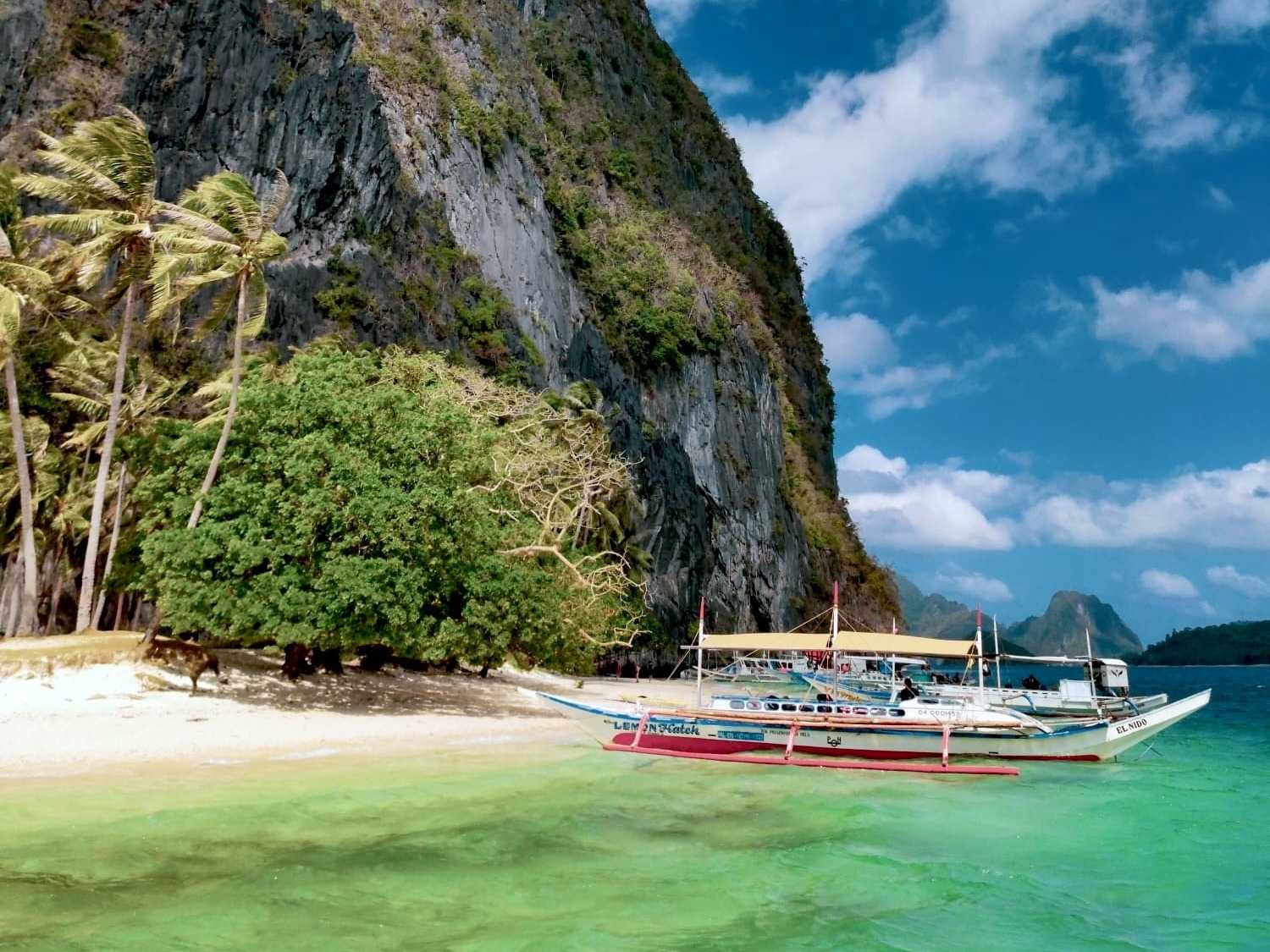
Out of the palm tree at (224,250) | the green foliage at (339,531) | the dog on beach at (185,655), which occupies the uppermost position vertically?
the palm tree at (224,250)

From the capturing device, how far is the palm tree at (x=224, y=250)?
971 inches

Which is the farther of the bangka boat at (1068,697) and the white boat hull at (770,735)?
the bangka boat at (1068,697)

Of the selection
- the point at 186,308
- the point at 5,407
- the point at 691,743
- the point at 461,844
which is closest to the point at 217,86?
the point at 186,308

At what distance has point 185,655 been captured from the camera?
73.5 feet

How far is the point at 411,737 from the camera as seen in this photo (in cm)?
2106

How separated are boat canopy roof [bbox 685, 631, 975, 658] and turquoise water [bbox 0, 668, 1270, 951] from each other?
652 centimetres

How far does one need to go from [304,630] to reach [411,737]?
11.7 ft

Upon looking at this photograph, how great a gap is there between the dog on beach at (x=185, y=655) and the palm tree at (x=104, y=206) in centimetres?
335

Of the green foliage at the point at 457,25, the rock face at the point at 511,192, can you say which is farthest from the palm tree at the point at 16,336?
the green foliage at the point at 457,25

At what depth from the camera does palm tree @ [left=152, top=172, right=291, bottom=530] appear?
24672 millimetres

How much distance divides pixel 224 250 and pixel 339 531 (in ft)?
33.3

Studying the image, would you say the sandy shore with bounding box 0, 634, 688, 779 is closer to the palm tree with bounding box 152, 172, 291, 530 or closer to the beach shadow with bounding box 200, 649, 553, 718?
the beach shadow with bounding box 200, 649, 553, 718

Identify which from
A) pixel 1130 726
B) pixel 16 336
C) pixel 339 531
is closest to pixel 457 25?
pixel 16 336

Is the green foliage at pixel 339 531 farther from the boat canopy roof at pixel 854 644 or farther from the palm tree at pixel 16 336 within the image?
the boat canopy roof at pixel 854 644
